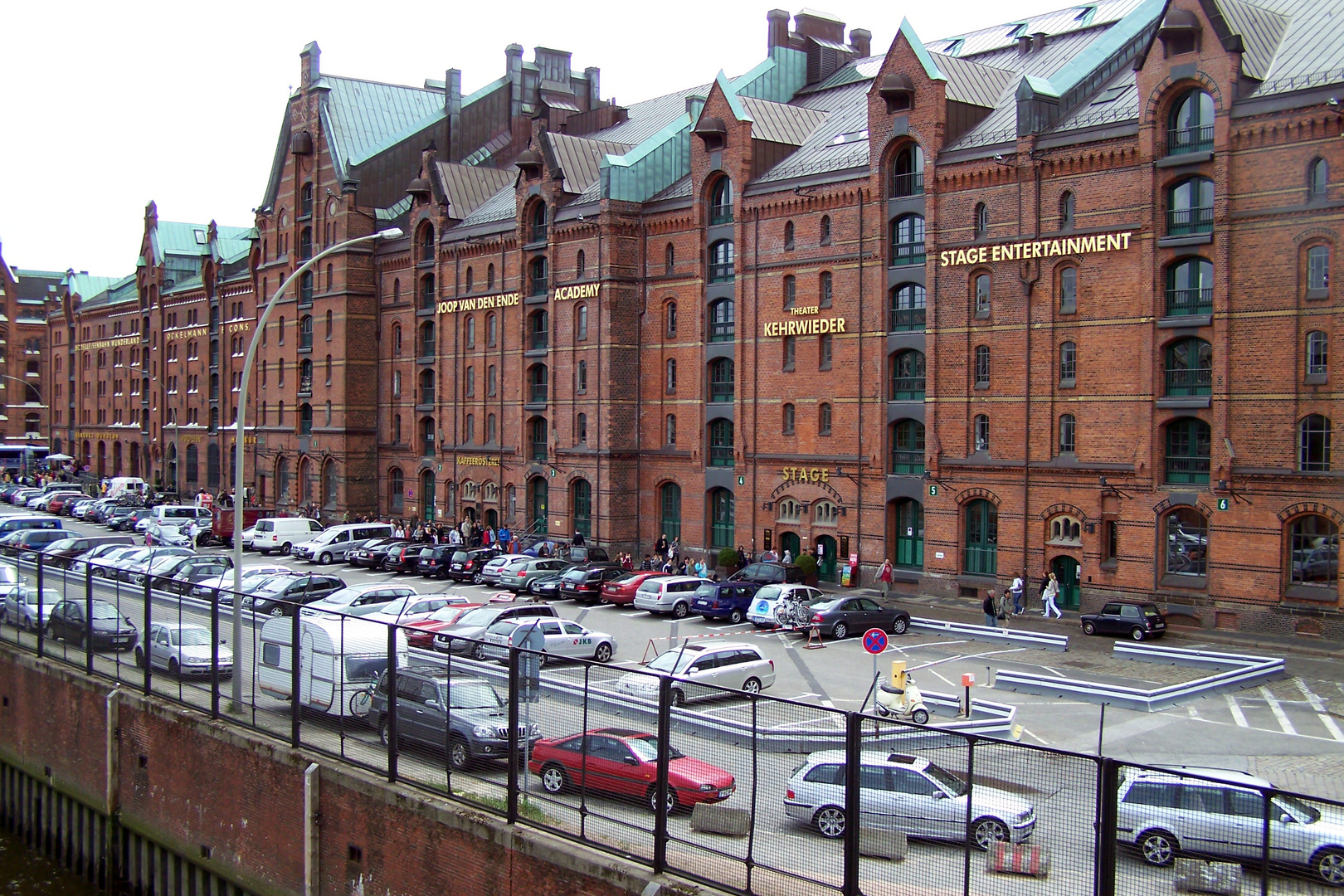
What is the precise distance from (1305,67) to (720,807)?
102 feet

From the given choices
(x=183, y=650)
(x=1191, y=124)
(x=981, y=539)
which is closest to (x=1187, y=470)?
(x=981, y=539)

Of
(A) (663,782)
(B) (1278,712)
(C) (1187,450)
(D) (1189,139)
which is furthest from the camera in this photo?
(C) (1187,450)

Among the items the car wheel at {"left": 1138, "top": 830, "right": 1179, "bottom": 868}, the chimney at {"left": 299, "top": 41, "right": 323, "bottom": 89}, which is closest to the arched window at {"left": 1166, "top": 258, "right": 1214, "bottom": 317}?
the car wheel at {"left": 1138, "top": 830, "right": 1179, "bottom": 868}

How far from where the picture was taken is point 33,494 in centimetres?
8325

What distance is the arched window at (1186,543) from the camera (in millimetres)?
37094

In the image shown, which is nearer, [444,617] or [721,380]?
[444,617]

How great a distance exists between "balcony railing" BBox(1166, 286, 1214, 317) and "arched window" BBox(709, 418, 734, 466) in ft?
60.5

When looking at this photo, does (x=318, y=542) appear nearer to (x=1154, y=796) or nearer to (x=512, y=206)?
(x=512, y=206)

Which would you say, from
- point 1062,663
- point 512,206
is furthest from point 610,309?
point 1062,663

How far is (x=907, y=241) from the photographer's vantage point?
4416 centimetres

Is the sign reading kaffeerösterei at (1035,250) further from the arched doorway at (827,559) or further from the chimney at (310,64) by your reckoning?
the chimney at (310,64)

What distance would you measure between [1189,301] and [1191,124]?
5.23m

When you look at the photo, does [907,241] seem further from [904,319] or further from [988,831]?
[988,831]

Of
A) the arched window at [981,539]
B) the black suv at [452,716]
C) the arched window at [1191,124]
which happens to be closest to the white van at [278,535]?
the arched window at [981,539]
